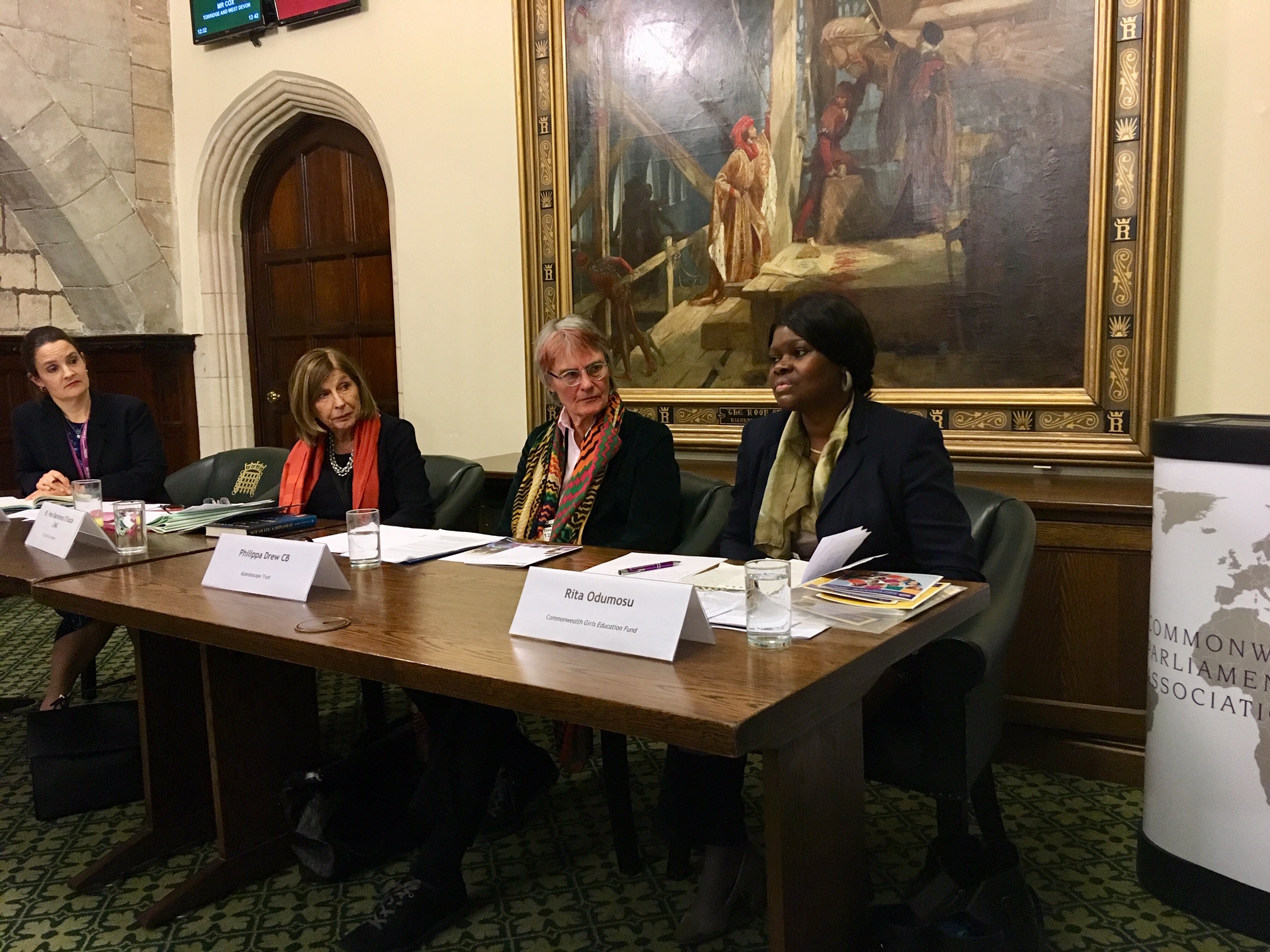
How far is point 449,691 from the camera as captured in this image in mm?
1438

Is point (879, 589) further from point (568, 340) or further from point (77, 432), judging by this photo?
point (77, 432)

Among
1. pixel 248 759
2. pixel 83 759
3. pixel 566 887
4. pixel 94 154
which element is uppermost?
pixel 94 154

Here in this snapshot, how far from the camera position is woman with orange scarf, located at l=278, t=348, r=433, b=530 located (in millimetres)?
3125

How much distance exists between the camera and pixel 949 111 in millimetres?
3346

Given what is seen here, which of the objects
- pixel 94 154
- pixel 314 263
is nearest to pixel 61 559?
pixel 314 263

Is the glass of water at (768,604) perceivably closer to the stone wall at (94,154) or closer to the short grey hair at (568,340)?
the short grey hair at (568,340)

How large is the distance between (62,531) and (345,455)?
90cm

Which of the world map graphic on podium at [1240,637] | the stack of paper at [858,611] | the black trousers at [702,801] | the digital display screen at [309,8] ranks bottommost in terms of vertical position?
the black trousers at [702,801]

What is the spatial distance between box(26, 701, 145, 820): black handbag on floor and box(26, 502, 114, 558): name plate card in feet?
1.68

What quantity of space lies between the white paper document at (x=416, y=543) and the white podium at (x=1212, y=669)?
5.01ft

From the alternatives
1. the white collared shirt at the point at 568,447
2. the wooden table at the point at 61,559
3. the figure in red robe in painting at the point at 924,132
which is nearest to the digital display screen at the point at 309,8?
the figure in red robe in painting at the point at 924,132

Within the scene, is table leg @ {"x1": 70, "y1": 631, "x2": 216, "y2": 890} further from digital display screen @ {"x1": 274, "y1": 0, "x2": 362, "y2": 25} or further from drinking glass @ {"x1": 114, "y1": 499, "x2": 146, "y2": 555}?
digital display screen @ {"x1": 274, "y1": 0, "x2": 362, "y2": 25}

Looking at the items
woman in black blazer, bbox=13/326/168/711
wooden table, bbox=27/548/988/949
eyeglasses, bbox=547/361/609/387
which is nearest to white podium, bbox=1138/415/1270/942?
wooden table, bbox=27/548/988/949

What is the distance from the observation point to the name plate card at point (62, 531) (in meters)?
2.45
